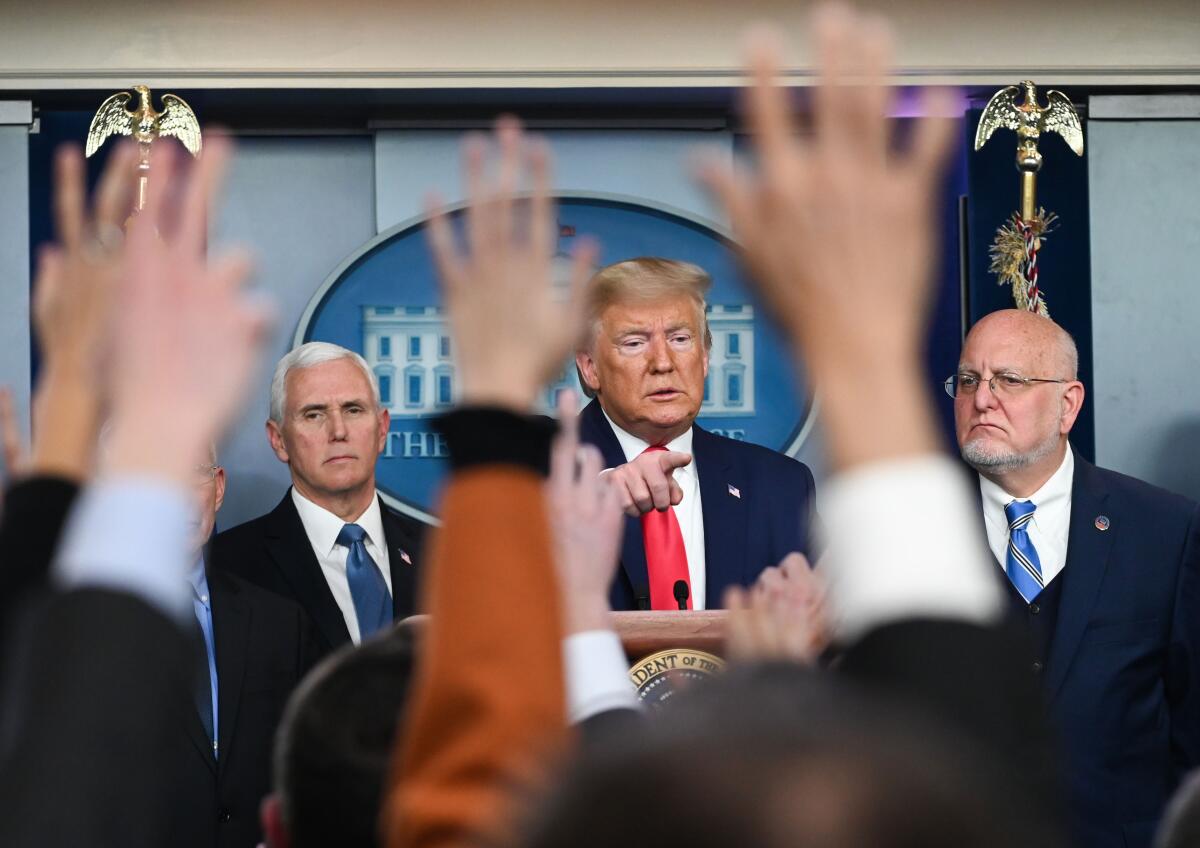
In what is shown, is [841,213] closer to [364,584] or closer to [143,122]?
[364,584]

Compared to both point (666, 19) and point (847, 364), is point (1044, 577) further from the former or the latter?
point (847, 364)

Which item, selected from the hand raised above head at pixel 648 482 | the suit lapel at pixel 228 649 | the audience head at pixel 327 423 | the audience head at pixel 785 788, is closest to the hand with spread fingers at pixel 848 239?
the audience head at pixel 785 788

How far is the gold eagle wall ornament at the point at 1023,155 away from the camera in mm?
4844

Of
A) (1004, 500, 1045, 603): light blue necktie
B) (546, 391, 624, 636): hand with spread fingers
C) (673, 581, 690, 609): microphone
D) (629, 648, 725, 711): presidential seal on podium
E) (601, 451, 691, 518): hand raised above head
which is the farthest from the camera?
(1004, 500, 1045, 603): light blue necktie

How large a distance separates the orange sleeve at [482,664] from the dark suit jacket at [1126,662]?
8.82ft

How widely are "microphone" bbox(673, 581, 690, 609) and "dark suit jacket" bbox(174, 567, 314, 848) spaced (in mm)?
939

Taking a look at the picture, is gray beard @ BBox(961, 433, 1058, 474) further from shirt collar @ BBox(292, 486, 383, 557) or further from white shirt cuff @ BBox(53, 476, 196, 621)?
white shirt cuff @ BBox(53, 476, 196, 621)

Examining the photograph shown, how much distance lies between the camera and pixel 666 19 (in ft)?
16.1

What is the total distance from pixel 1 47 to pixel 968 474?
303 centimetres

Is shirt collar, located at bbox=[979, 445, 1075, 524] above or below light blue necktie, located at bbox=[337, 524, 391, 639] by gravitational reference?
above

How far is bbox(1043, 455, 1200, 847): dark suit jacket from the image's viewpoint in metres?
3.45

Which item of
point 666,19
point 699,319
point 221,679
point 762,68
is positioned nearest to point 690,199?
point 666,19

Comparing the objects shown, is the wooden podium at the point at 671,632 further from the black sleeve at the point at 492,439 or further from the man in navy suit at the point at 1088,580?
the black sleeve at the point at 492,439

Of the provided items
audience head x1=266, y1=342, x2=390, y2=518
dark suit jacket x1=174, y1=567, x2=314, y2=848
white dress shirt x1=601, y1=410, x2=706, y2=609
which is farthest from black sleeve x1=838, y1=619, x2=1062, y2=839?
audience head x1=266, y1=342, x2=390, y2=518
